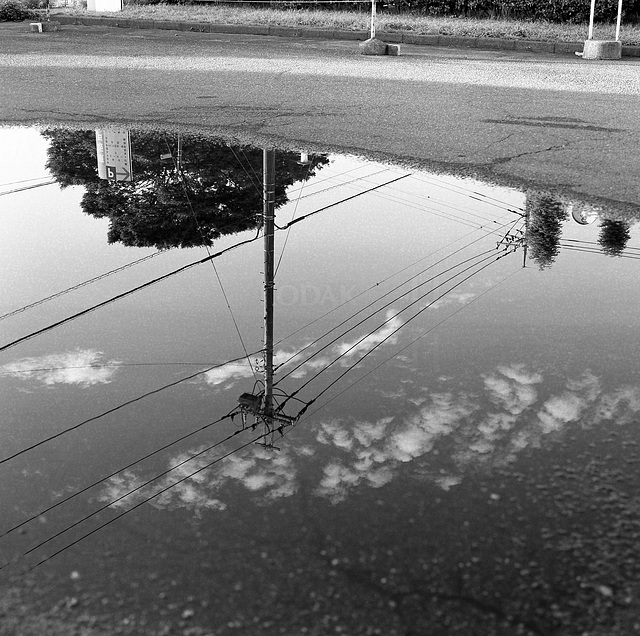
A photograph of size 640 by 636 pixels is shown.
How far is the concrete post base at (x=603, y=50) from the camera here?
51.2ft

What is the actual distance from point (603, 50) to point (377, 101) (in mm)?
7715

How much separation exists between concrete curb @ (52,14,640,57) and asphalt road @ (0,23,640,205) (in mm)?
1535

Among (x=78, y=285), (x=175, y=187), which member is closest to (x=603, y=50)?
(x=175, y=187)

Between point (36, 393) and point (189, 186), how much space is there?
3157 mm

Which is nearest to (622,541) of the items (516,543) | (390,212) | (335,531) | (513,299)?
(516,543)

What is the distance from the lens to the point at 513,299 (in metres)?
4.36

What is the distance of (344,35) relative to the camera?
1905cm

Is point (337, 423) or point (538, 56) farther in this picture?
point (538, 56)

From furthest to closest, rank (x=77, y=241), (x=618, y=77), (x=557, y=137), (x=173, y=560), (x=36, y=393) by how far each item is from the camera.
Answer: (x=618, y=77) → (x=557, y=137) → (x=77, y=241) → (x=36, y=393) → (x=173, y=560)

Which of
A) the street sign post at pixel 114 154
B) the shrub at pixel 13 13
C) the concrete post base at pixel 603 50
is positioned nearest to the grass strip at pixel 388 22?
the shrub at pixel 13 13

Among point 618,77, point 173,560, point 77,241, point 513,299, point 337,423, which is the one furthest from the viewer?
point 618,77

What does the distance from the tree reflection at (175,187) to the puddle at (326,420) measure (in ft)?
0.13

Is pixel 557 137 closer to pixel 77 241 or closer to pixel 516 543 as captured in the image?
pixel 77 241

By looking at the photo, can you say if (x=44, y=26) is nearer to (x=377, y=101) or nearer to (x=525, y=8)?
(x=525, y=8)
